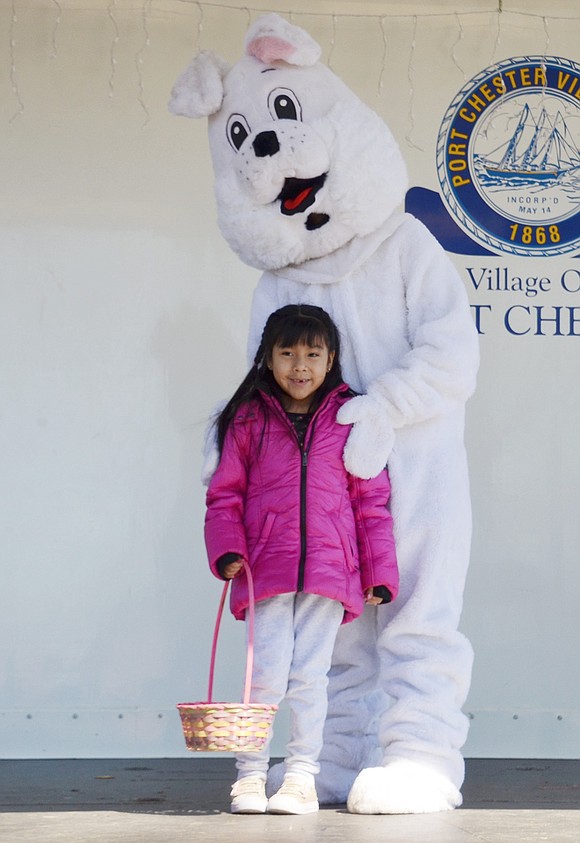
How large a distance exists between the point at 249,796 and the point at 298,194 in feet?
4.18

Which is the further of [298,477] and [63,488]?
[63,488]

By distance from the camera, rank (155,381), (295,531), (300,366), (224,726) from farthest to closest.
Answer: (155,381)
(300,366)
(295,531)
(224,726)

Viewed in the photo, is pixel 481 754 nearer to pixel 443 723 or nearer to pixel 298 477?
pixel 443 723

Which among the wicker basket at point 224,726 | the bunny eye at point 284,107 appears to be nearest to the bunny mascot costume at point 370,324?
the bunny eye at point 284,107

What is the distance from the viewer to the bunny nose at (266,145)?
3.29m

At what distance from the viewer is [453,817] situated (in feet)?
9.67

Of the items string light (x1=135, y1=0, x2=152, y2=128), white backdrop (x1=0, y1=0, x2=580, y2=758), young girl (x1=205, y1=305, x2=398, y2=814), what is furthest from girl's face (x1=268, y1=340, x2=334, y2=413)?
string light (x1=135, y1=0, x2=152, y2=128)

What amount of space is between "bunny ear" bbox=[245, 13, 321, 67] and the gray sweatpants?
3.88ft

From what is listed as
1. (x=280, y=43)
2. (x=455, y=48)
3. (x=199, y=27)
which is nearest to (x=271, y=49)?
(x=280, y=43)

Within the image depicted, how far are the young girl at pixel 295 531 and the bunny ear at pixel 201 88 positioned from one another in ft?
1.71

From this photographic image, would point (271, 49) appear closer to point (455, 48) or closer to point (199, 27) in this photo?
point (199, 27)

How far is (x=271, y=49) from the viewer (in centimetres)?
336

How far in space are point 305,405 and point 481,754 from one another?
1526 mm

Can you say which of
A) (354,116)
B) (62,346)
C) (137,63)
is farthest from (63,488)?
(354,116)
